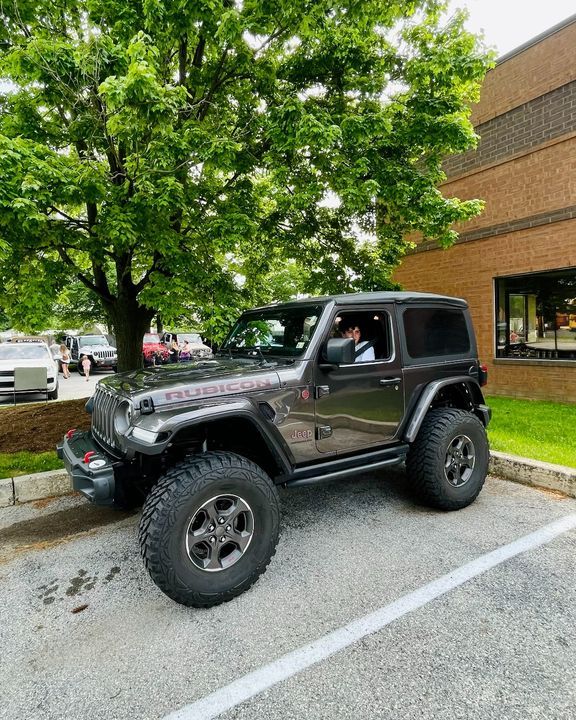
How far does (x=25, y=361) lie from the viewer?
39.2 ft

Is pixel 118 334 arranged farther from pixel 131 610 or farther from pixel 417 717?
pixel 417 717

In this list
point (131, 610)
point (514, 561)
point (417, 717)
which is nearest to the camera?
→ point (417, 717)

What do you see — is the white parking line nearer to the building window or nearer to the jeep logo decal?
the jeep logo decal

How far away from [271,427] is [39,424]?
5.33 meters

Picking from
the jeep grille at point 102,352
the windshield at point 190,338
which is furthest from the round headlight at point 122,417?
the windshield at point 190,338

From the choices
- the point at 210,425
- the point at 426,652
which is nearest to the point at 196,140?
the point at 210,425

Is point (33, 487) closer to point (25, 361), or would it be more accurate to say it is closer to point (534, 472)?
point (534, 472)

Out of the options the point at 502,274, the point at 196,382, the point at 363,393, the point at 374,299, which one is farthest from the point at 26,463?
the point at 502,274

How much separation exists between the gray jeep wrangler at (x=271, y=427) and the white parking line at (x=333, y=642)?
24.7 inches

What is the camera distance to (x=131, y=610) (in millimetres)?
2615

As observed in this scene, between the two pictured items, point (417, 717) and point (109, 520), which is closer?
point (417, 717)

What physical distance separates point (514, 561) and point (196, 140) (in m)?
4.94

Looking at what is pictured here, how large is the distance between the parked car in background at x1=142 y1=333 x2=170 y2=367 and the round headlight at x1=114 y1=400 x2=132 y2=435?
37.6 feet

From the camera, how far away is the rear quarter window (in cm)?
394
